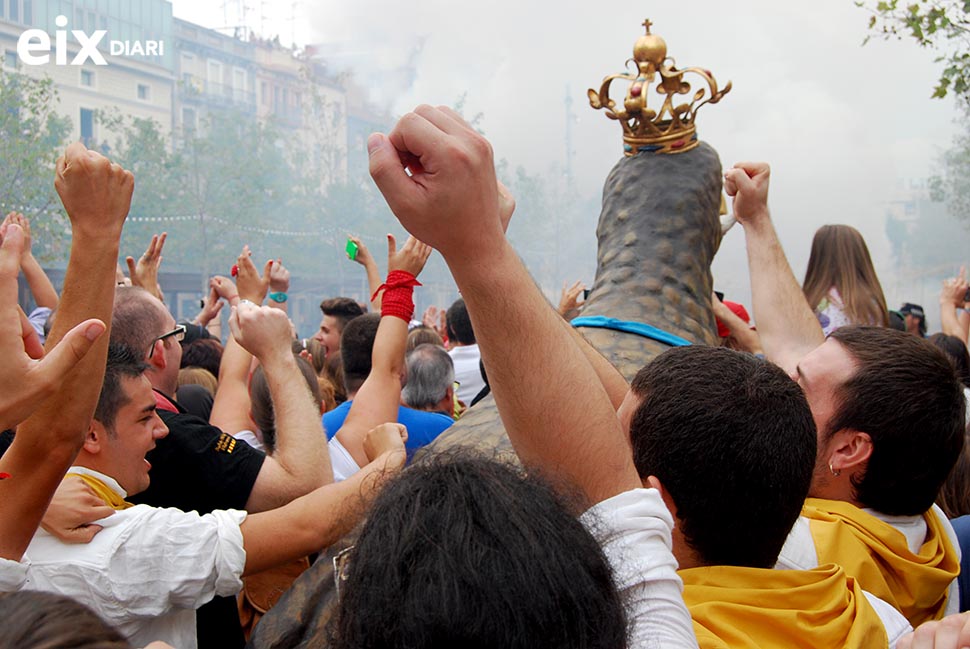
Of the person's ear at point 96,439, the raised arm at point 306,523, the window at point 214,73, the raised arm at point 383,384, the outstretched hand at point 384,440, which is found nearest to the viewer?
the raised arm at point 306,523

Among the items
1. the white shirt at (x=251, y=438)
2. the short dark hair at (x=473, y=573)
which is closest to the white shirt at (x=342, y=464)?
the white shirt at (x=251, y=438)

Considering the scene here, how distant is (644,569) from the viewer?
4.48ft

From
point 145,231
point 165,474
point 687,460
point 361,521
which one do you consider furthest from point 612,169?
point 145,231

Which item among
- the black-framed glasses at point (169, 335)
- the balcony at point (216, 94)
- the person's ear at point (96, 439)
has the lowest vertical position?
the person's ear at point (96, 439)

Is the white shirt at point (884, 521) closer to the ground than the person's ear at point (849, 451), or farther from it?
closer to the ground

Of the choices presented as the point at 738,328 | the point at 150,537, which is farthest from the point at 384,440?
the point at 738,328

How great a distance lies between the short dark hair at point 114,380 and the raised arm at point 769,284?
1773 mm

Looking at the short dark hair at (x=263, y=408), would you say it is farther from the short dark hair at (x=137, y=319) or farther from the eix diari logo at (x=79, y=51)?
the eix diari logo at (x=79, y=51)

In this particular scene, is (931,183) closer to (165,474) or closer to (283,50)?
(165,474)

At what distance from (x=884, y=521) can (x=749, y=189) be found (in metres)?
1.20

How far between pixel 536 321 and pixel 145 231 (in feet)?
91.1

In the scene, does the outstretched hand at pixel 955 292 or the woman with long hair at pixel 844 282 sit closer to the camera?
the woman with long hair at pixel 844 282

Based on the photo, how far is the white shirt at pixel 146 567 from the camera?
2010 mm

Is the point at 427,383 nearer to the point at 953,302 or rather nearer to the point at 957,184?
the point at 953,302
